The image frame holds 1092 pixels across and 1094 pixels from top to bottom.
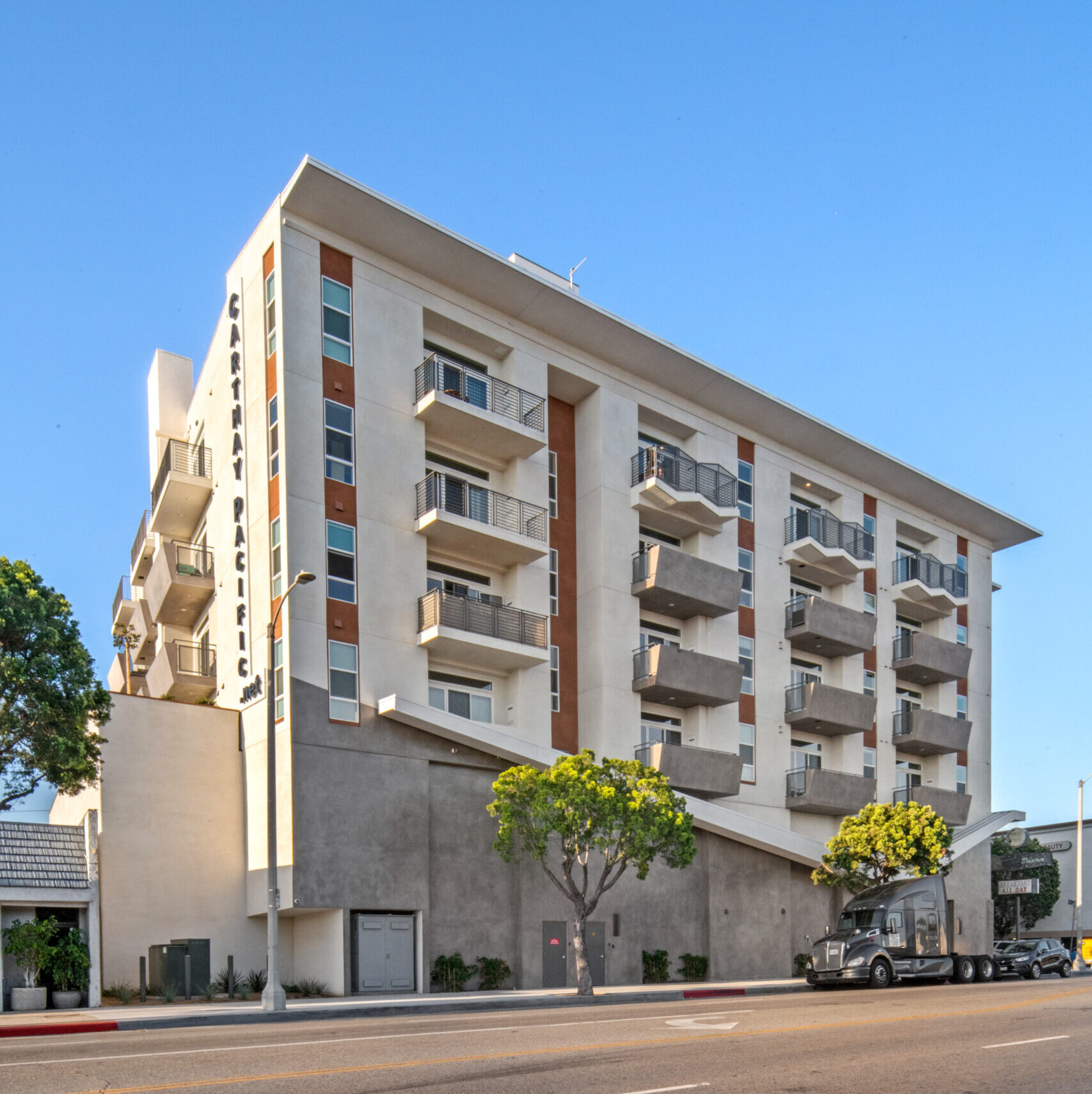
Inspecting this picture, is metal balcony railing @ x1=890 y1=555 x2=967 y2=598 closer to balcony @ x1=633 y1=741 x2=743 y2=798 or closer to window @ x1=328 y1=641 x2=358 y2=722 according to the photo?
balcony @ x1=633 y1=741 x2=743 y2=798

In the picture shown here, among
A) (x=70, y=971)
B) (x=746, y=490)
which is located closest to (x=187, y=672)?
(x=70, y=971)

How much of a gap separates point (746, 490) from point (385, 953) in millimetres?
24236

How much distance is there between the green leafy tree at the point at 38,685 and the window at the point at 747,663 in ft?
84.9

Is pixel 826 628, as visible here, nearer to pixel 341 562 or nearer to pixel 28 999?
pixel 341 562

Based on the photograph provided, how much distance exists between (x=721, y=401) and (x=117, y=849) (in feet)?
90.4

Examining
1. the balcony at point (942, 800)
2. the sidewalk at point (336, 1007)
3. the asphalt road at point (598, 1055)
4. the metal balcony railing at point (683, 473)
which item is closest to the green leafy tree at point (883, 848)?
the sidewalk at point (336, 1007)

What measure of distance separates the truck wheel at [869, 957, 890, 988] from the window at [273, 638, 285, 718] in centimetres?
1830

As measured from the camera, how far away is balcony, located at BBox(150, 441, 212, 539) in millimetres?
40750

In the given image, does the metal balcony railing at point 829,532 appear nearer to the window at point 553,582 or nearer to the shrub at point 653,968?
the window at point 553,582

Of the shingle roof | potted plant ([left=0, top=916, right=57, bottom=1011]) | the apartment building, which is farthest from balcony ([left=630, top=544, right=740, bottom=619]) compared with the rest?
potted plant ([left=0, top=916, right=57, bottom=1011])

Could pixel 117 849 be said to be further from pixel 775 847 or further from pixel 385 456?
pixel 775 847

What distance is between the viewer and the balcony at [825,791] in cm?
4631

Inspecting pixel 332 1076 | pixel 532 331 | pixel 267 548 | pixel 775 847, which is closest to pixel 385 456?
pixel 267 548

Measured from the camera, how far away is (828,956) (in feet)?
112
